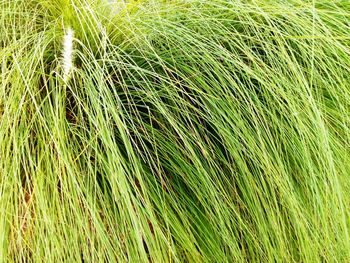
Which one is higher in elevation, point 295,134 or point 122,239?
point 295,134

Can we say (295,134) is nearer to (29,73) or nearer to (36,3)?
(29,73)

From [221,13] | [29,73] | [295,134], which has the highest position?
[221,13]

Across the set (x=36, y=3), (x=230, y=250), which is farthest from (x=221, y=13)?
(x=230, y=250)

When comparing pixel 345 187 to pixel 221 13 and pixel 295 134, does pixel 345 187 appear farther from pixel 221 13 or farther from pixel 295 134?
pixel 221 13

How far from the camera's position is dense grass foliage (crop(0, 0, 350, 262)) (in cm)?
105

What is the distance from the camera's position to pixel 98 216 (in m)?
1.05

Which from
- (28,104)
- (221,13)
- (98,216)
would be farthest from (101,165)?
(221,13)

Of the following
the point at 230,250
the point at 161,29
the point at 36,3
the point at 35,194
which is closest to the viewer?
the point at 35,194

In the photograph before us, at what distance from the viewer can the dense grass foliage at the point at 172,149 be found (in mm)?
1050

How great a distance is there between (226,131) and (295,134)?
0.58 feet

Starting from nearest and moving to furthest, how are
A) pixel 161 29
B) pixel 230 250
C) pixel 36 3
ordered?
pixel 230 250 < pixel 161 29 < pixel 36 3

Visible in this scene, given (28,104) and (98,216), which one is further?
(28,104)

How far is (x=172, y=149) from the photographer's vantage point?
1.21 m

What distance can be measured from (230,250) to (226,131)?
0.29 m
